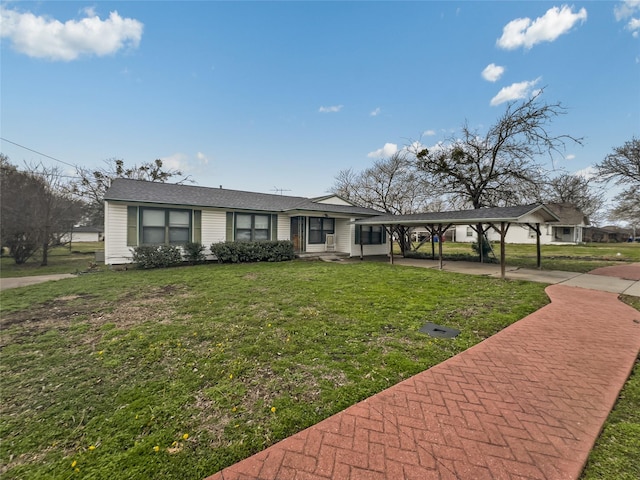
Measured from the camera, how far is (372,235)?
16.5m

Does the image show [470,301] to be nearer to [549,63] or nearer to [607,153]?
[549,63]

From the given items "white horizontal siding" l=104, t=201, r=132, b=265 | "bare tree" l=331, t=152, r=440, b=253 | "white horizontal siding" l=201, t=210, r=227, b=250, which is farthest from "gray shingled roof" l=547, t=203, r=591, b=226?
"white horizontal siding" l=104, t=201, r=132, b=265

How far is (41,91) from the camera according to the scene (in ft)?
37.2

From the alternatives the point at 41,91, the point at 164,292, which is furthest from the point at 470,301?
the point at 41,91

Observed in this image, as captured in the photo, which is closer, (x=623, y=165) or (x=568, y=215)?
(x=623, y=165)

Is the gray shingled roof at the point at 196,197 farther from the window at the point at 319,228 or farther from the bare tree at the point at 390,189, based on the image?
the bare tree at the point at 390,189

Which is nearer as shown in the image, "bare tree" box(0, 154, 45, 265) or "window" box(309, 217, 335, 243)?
"bare tree" box(0, 154, 45, 265)

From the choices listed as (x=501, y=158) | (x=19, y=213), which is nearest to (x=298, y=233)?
(x=501, y=158)

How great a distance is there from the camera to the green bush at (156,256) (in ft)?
34.6

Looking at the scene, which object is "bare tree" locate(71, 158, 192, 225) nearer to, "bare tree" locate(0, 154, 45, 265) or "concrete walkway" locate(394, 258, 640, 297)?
"bare tree" locate(0, 154, 45, 265)

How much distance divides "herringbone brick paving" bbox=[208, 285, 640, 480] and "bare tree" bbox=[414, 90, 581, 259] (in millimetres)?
11095

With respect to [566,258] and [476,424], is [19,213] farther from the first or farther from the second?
[566,258]

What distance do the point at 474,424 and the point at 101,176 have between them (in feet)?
106

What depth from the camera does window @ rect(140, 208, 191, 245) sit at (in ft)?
37.3
